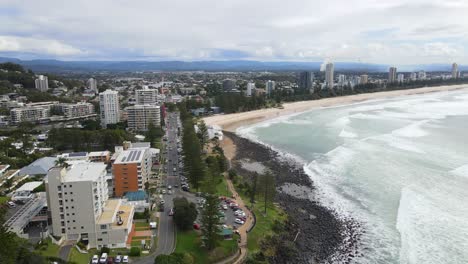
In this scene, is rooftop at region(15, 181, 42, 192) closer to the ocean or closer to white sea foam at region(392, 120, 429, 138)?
the ocean

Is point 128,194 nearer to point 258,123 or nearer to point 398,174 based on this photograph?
point 398,174

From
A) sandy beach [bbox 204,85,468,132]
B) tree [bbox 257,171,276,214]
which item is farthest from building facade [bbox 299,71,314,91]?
tree [bbox 257,171,276,214]

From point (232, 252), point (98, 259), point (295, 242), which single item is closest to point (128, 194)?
point (98, 259)

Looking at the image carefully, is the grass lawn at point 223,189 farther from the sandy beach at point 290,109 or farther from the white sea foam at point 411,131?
the white sea foam at point 411,131

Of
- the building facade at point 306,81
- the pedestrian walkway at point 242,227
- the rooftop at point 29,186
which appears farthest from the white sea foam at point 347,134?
the building facade at point 306,81

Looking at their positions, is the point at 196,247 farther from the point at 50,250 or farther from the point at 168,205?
the point at 50,250
